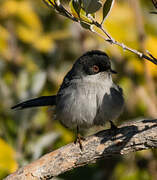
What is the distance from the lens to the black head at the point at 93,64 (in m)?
4.23

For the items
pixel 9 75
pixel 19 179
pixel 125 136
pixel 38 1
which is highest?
pixel 38 1

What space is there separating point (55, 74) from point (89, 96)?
57.9 inches

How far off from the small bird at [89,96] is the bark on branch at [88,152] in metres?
0.58

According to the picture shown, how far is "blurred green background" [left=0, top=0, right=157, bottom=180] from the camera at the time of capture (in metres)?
4.46

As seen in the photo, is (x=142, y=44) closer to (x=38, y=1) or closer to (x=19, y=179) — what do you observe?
(x=19, y=179)

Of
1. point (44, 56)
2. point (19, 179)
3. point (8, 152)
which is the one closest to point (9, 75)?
point (44, 56)

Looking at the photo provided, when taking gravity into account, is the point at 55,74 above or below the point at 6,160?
above

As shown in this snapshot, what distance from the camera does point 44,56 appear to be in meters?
5.62

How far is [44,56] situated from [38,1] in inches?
52.6

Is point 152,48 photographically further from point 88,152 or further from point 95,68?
point 88,152

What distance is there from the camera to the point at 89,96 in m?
4.12

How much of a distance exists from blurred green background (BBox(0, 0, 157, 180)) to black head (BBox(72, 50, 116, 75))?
16.7 inches

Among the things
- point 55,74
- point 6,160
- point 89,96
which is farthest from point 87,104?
point 55,74

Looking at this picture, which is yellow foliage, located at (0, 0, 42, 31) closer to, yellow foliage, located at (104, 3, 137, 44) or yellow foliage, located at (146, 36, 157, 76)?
yellow foliage, located at (104, 3, 137, 44)
